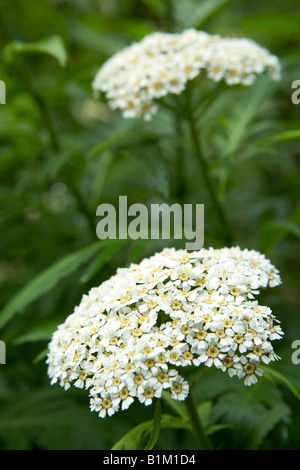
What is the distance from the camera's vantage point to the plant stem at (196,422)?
151 cm

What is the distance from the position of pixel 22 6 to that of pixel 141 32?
2204 mm

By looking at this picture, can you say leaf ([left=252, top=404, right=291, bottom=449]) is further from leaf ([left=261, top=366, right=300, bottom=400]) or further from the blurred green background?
leaf ([left=261, top=366, right=300, bottom=400])

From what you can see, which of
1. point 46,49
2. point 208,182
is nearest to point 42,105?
point 46,49

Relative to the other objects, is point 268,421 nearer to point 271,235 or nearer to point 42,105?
point 271,235

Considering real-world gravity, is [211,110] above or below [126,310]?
above

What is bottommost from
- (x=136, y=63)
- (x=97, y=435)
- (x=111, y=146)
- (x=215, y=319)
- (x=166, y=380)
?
(x=97, y=435)

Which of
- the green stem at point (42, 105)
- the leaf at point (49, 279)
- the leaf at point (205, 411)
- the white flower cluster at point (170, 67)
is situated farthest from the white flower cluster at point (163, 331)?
the green stem at point (42, 105)

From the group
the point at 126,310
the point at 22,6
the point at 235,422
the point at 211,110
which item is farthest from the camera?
the point at 22,6

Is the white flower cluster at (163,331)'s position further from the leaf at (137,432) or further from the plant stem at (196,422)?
the leaf at (137,432)

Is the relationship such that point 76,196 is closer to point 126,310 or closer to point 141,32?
point 141,32

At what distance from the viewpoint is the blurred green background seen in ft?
6.48
